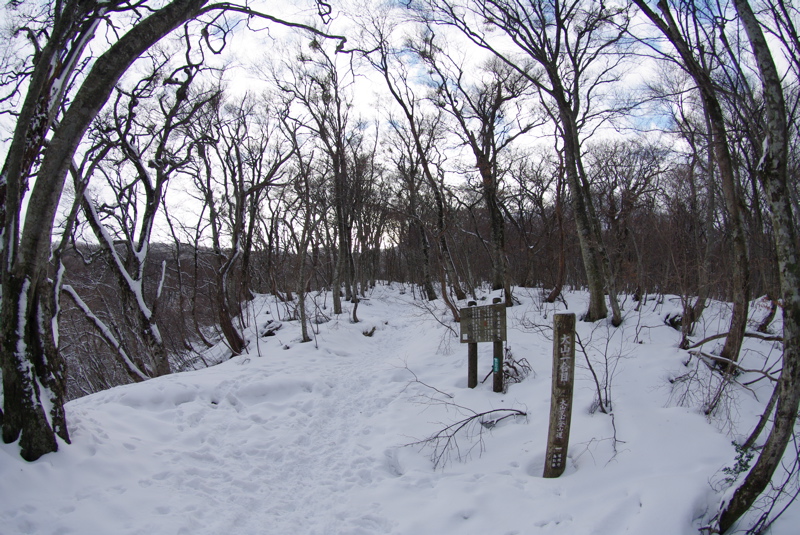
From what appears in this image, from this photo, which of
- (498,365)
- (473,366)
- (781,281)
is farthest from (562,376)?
(473,366)

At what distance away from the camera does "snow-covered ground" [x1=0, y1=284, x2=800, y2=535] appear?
2875mm

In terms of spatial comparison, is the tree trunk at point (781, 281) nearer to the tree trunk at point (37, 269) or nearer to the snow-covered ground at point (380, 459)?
the snow-covered ground at point (380, 459)

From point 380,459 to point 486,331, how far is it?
2.36m

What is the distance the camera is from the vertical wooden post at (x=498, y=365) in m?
5.71

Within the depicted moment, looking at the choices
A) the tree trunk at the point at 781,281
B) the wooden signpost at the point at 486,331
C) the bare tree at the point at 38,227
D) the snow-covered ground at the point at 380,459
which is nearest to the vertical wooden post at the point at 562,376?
the snow-covered ground at the point at 380,459

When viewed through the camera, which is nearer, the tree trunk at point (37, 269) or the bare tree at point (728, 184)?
the tree trunk at point (37, 269)

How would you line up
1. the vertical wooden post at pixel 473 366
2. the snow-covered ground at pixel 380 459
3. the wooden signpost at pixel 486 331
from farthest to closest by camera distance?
1. the vertical wooden post at pixel 473 366
2. the wooden signpost at pixel 486 331
3. the snow-covered ground at pixel 380 459

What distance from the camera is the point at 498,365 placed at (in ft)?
18.8

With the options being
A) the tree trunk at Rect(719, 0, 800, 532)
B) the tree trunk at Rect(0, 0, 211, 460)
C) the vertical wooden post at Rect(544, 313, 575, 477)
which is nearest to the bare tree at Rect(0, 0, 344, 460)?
the tree trunk at Rect(0, 0, 211, 460)

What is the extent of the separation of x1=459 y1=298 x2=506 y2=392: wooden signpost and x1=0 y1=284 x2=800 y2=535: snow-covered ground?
11.7 inches

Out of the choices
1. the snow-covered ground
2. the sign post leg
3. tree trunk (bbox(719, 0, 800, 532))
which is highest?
tree trunk (bbox(719, 0, 800, 532))

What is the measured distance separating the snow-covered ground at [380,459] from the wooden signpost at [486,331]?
0.30m

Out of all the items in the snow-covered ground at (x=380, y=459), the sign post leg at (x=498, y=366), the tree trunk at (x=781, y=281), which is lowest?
the snow-covered ground at (x=380, y=459)

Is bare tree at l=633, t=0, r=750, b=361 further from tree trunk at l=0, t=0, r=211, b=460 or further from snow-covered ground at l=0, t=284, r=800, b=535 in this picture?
tree trunk at l=0, t=0, r=211, b=460
